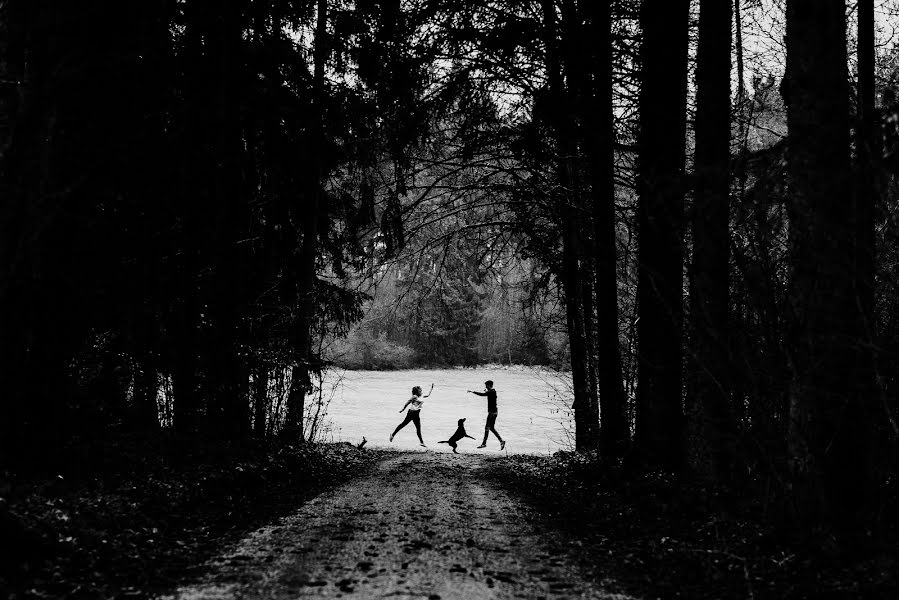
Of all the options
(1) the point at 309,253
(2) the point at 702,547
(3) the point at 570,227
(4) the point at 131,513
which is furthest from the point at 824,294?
(1) the point at 309,253

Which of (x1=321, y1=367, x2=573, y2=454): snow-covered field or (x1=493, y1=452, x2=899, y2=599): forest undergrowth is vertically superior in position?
(x1=493, y1=452, x2=899, y2=599): forest undergrowth

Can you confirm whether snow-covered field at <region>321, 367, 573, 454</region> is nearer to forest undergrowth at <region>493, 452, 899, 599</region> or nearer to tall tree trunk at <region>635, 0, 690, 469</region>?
tall tree trunk at <region>635, 0, 690, 469</region>

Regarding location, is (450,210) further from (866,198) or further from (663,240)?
(866,198)

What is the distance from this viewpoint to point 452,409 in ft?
119

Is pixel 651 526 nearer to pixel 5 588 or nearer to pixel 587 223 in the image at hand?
pixel 5 588

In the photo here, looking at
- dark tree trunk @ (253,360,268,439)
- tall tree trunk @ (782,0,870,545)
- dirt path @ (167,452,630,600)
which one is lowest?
dirt path @ (167,452,630,600)

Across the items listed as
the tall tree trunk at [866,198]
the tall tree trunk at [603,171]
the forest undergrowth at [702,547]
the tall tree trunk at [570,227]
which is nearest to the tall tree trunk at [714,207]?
the forest undergrowth at [702,547]

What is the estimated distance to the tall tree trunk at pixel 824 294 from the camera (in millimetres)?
4277

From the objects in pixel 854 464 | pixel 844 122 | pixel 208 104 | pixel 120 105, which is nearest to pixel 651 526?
pixel 854 464

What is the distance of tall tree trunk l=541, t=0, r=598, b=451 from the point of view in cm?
961

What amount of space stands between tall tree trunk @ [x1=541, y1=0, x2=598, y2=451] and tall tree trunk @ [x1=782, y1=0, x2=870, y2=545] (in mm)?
4704

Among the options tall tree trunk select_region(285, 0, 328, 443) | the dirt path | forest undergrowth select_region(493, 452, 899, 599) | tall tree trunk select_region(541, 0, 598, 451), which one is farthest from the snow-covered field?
the dirt path

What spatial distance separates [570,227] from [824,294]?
7.92 m

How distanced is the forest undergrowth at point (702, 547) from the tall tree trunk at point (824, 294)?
320 millimetres
